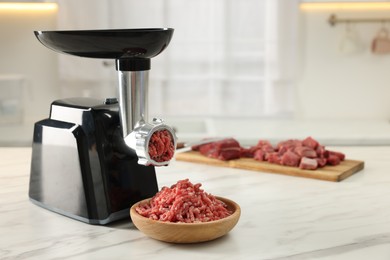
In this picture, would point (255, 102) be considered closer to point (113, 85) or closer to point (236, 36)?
point (236, 36)

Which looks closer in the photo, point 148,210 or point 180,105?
point 148,210

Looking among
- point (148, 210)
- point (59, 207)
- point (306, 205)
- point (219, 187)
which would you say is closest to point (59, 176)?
point (59, 207)

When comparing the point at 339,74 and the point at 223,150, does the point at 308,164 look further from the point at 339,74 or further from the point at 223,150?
the point at 339,74

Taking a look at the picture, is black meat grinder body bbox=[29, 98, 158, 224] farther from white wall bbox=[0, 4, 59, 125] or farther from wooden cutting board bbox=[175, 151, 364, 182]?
white wall bbox=[0, 4, 59, 125]

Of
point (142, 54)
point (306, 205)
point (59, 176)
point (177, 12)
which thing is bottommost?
point (306, 205)

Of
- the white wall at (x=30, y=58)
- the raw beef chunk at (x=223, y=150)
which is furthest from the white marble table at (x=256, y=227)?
the white wall at (x=30, y=58)

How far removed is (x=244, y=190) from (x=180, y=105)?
7.45 ft

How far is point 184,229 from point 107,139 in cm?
31

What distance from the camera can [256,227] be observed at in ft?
4.45

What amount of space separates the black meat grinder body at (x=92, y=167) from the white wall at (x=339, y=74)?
2593 mm

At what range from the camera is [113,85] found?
12.7ft

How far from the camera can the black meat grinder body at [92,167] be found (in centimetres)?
137

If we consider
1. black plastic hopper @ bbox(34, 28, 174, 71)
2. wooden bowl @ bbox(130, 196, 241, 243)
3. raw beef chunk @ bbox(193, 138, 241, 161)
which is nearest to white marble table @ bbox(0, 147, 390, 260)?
wooden bowl @ bbox(130, 196, 241, 243)

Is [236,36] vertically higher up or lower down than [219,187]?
higher up
